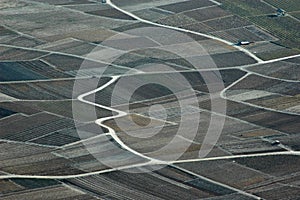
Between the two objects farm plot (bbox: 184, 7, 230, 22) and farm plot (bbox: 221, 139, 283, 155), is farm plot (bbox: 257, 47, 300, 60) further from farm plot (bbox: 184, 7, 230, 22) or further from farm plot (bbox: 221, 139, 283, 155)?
farm plot (bbox: 221, 139, 283, 155)

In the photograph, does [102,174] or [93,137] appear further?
[93,137]

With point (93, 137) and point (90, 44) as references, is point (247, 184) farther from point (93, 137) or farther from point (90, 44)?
point (90, 44)

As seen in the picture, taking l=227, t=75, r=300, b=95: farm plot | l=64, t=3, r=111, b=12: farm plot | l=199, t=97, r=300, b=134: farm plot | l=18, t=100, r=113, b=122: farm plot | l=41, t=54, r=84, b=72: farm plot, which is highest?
l=64, t=3, r=111, b=12: farm plot

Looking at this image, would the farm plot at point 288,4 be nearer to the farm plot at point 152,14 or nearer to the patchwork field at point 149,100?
the patchwork field at point 149,100

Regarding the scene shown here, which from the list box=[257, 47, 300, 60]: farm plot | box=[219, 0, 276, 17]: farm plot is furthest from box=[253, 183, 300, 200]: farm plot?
box=[219, 0, 276, 17]: farm plot

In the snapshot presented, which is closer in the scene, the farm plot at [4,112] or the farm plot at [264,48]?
the farm plot at [4,112]

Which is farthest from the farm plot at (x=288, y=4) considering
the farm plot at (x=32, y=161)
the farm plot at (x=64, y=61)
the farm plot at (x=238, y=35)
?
the farm plot at (x=32, y=161)

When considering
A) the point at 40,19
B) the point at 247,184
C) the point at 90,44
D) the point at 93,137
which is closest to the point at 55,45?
the point at 90,44

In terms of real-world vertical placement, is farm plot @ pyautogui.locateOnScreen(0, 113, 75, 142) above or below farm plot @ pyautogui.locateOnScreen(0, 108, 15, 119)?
below

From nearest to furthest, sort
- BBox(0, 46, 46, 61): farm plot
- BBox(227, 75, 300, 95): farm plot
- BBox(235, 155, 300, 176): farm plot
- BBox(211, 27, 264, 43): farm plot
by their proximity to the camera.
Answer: BBox(235, 155, 300, 176): farm plot < BBox(227, 75, 300, 95): farm plot < BBox(0, 46, 46, 61): farm plot < BBox(211, 27, 264, 43): farm plot
